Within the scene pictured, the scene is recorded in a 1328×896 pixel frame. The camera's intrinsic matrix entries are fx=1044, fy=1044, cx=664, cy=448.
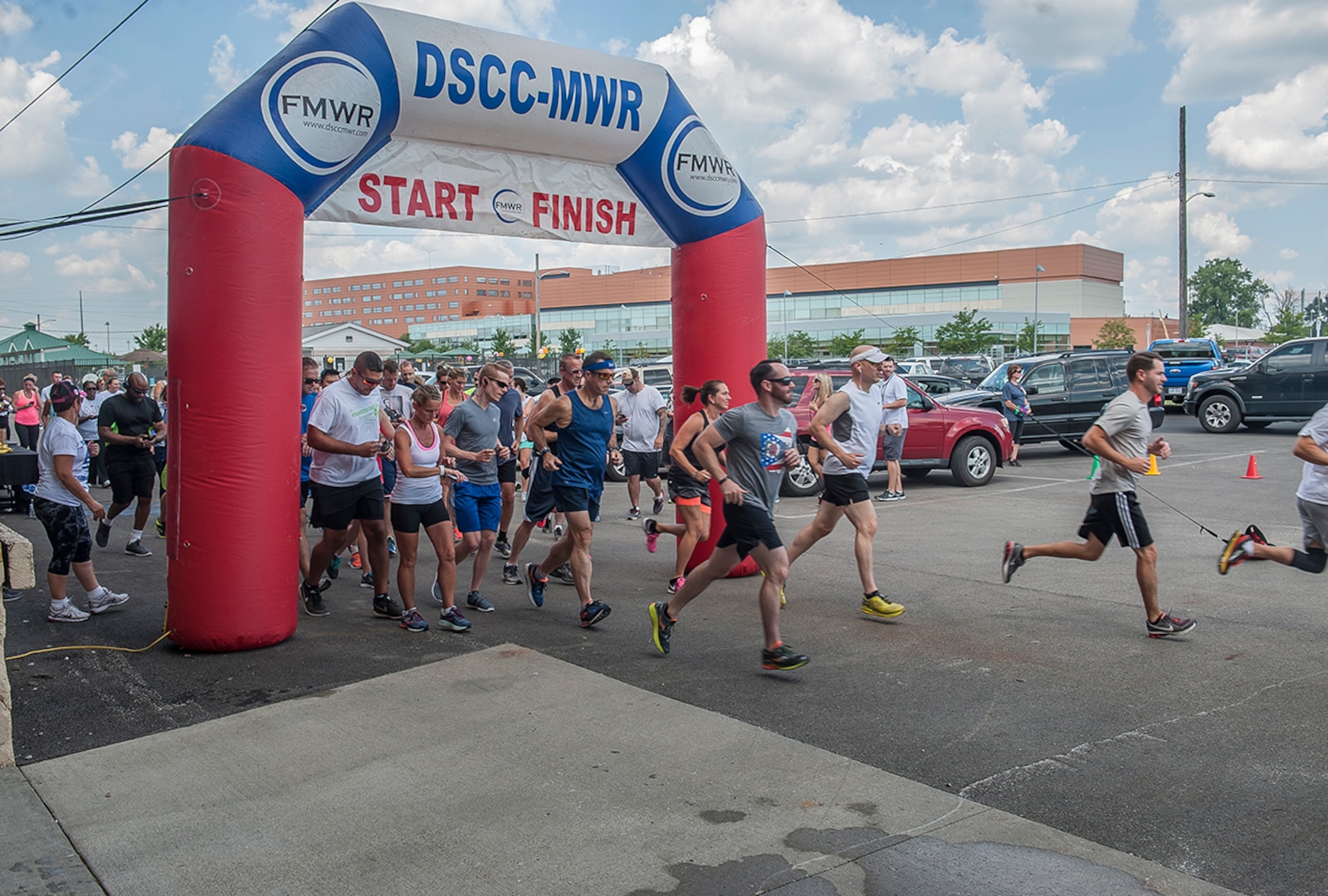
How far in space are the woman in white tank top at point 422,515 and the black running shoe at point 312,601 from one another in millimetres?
903

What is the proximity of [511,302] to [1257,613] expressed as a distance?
119518 millimetres

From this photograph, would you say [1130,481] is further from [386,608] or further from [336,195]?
[336,195]

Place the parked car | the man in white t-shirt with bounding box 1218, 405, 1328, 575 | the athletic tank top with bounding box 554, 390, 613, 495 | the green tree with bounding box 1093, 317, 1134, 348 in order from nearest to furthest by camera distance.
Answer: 1. the man in white t-shirt with bounding box 1218, 405, 1328, 575
2. the athletic tank top with bounding box 554, 390, 613, 495
3. the parked car
4. the green tree with bounding box 1093, 317, 1134, 348

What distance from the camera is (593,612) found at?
6.93 metres

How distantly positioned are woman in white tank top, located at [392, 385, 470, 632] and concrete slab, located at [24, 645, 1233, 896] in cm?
158

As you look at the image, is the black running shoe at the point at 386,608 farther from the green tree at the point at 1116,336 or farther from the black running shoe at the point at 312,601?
the green tree at the point at 1116,336

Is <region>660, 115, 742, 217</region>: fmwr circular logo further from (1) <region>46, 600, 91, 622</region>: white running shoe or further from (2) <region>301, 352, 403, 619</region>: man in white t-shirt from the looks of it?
(1) <region>46, 600, 91, 622</region>: white running shoe

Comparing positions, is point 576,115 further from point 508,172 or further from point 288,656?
point 288,656

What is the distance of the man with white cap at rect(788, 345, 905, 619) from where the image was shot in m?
7.11

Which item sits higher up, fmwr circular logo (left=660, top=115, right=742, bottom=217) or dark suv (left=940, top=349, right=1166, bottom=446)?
fmwr circular logo (left=660, top=115, right=742, bottom=217)

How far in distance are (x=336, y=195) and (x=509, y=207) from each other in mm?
1351

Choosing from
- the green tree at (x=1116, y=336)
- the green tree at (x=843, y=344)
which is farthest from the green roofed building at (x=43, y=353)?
the green tree at (x=1116, y=336)

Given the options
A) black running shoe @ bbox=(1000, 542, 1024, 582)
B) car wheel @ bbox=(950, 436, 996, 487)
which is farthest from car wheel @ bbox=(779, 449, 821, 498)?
black running shoe @ bbox=(1000, 542, 1024, 582)

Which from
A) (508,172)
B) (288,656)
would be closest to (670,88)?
(508,172)
